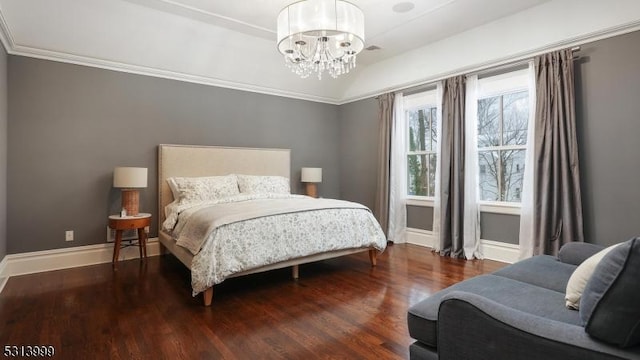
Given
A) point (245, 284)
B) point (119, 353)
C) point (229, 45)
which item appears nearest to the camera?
point (119, 353)

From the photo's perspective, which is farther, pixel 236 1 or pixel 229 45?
pixel 229 45

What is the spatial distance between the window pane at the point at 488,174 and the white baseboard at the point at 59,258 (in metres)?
4.46

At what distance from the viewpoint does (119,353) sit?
2.03 m

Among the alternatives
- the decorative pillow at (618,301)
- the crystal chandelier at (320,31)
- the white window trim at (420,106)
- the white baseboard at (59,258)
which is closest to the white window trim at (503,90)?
the white window trim at (420,106)

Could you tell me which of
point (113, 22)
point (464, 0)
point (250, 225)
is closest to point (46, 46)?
point (113, 22)

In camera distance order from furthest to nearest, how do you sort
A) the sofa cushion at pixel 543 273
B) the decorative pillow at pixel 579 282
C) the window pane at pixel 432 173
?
the window pane at pixel 432 173
the sofa cushion at pixel 543 273
the decorative pillow at pixel 579 282

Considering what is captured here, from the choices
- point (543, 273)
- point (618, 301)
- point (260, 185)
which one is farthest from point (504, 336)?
point (260, 185)

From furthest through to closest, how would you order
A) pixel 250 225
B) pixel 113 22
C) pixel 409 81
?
pixel 409 81, pixel 113 22, pixel 250 225

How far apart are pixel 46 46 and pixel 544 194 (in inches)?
217

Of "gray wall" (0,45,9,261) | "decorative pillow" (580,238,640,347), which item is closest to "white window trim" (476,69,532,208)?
"decorative pillow" (580,238,640,347)

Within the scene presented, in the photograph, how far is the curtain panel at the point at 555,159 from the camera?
330 cm

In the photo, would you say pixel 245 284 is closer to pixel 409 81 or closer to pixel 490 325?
pixel 490 325

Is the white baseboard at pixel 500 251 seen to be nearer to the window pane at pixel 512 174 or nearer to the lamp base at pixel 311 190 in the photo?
the window pane at pixel 512 174

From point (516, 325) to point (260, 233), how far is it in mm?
2199
